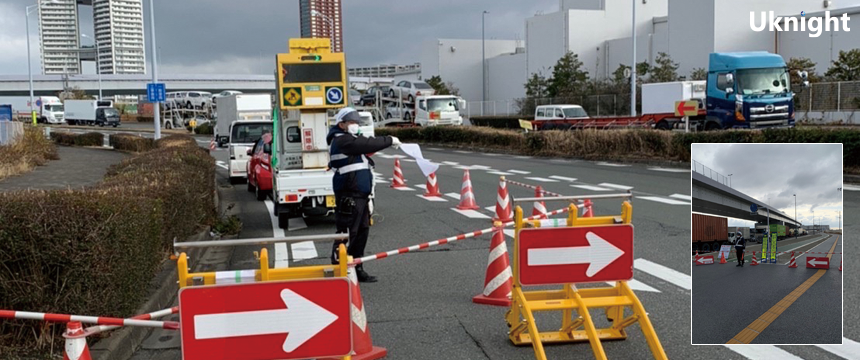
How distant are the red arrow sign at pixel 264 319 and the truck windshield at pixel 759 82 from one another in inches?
1020

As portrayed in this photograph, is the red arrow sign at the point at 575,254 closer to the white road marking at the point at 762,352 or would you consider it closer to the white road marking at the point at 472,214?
the white road marking at the point at 762,352

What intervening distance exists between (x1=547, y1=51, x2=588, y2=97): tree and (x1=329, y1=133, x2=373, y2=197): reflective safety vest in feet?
169

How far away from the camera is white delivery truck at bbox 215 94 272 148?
27656mm

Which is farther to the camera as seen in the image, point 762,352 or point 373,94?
point 373,94

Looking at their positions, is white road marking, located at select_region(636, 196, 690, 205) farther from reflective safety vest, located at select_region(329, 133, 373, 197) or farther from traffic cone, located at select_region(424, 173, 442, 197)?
reflective safety vest, located at select_region(329, 133, 373, 197)

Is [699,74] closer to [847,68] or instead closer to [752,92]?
[847,68]

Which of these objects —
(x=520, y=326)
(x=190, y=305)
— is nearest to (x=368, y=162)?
(x=520, y=326)

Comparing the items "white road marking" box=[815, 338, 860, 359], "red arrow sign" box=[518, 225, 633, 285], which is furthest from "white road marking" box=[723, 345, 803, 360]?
"red arrow sign" box=[518, 225, 633, 285]

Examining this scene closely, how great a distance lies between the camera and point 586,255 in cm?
572

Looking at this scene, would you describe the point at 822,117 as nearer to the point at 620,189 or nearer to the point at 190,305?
the point at 620,189

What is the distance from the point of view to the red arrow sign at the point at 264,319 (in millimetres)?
4223

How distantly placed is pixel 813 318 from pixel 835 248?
36cm

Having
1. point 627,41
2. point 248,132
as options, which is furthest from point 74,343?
point 627,41

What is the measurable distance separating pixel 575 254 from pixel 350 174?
3.31 m
